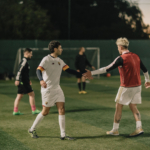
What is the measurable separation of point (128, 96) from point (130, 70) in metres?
0.52

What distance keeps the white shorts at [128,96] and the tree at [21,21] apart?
25.5 meters

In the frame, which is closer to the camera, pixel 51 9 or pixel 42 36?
pixel 42 36

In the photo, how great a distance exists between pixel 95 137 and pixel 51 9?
3683cm

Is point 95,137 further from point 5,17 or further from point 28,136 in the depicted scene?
point 5,17

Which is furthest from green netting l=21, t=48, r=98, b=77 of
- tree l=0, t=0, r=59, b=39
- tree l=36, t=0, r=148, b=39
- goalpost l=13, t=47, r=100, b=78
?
tree l=36, t=0, r=148, b=39

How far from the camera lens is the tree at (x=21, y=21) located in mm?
30733

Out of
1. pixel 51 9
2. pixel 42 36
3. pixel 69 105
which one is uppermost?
pixel 51 9

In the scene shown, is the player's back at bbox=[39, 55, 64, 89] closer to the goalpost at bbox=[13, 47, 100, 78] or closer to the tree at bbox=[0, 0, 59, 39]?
the goalpost at bbox=[13, 47, 100, 78]

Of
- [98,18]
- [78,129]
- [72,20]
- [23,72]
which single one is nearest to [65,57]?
[23,72]

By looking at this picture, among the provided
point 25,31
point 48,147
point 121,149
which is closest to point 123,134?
point 121,149

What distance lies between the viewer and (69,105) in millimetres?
10492

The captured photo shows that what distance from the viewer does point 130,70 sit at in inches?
239

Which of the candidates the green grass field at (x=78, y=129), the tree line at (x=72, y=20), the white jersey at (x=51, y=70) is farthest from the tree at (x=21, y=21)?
the white jersey at (x=51, y=70)

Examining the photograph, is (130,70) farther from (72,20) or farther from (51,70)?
(72,20)
